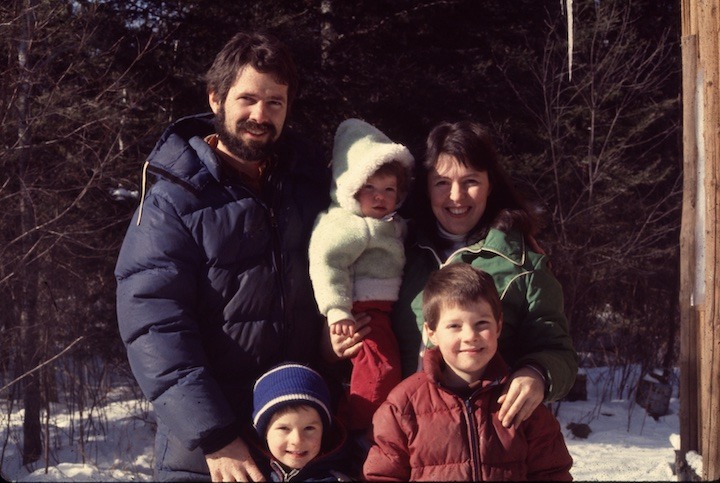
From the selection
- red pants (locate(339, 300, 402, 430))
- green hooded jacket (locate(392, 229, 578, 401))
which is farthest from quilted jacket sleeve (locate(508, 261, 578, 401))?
red pants (locate(339, 300, 402, 430))

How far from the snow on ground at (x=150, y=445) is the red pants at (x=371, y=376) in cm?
519

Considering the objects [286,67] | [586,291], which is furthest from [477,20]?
[286,67]

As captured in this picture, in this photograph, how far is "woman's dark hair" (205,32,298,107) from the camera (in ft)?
9.98

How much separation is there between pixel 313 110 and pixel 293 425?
6089mm

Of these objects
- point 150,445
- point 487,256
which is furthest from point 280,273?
point 150,445

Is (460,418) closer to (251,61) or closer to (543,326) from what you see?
(543,326)

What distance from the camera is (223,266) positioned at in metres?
2.83

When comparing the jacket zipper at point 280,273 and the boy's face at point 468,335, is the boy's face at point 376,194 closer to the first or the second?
the jacket zipper at point 280,273

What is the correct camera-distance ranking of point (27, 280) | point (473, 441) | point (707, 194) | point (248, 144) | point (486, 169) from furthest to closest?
point (27, 280), point (707, 194), point (486, 169), point (248, 144), point (473, 441)

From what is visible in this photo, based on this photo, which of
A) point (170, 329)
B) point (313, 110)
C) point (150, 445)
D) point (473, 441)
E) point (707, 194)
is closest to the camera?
point (473, 441)

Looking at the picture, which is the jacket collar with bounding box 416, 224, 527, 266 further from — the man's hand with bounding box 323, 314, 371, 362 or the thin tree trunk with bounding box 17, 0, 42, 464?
the thin tree trunk with bounding box 17, 0, 42, 464

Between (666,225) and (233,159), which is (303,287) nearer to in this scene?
(233,159)

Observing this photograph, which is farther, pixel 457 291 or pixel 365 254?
pixel 365 254

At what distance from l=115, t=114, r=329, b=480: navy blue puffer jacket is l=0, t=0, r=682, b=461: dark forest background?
426 centimetres
